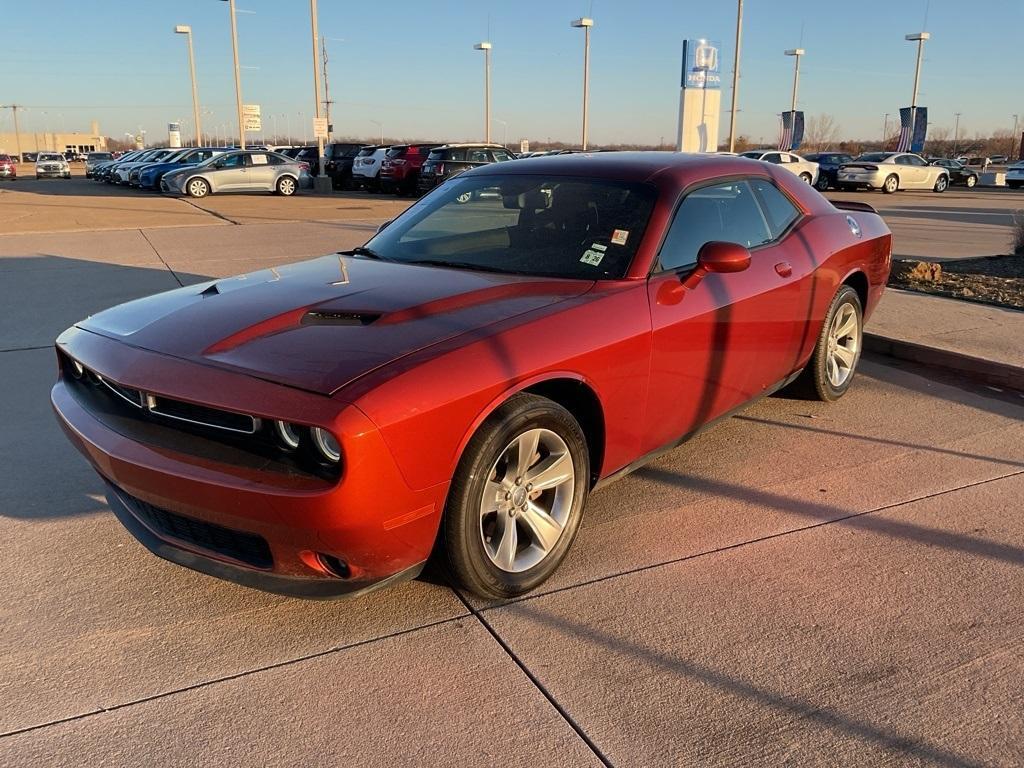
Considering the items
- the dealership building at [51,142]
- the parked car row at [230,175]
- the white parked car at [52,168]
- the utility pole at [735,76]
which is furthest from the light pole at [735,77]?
the dealership building at [51,142]

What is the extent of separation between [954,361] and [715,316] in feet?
10.7

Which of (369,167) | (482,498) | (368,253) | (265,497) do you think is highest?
(369,167)

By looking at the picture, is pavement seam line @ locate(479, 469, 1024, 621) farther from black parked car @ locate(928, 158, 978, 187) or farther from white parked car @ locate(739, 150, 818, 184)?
black parked car @ locate(928, 158, 978, 187)

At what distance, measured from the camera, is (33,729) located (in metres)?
2.40

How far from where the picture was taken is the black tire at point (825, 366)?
197 inches

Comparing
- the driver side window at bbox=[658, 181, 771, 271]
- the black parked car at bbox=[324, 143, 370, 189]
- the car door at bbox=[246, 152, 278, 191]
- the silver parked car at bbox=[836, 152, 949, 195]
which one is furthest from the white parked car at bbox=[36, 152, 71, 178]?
the driver side window at bbox=[658, 181, 771, 271]

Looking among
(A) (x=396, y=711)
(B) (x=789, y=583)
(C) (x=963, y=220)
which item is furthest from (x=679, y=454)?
(C) (x=963, y=220)

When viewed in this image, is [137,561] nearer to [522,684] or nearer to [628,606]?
[522,684]

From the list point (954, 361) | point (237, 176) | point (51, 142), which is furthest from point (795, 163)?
point (51, 142)

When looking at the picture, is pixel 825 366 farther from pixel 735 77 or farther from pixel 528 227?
pixel 735 77

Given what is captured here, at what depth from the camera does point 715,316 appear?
379cm

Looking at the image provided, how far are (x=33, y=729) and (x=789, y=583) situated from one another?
2.59 metres

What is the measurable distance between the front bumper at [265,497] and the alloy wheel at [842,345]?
11.1 feet

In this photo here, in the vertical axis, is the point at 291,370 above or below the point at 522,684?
above
